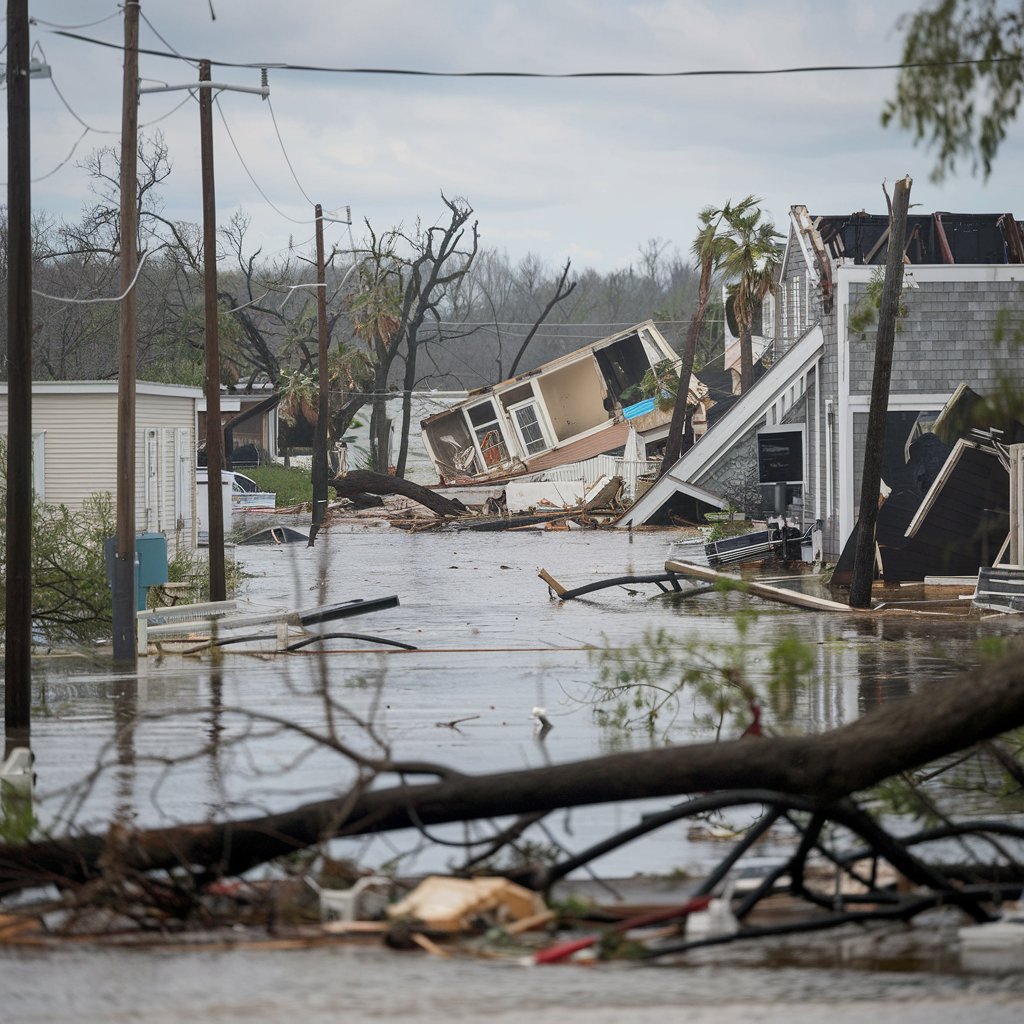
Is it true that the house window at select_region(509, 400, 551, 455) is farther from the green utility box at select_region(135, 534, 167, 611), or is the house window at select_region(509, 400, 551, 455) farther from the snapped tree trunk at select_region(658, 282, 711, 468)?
the green utility box at select_region(135, 534, 167, 611)

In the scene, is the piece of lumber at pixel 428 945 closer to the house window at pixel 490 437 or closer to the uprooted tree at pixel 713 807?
the uprooted tree at pixel 713 807

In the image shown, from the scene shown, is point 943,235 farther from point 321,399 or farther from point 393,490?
point 393,490

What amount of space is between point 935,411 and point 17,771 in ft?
65.9

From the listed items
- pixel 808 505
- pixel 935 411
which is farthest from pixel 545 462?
pixel 935 411

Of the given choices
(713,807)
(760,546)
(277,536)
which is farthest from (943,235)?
(713,807)

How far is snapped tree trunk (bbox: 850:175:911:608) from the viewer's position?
65.2 ft

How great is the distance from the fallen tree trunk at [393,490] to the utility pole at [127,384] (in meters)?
30.4

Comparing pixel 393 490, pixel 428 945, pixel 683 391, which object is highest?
pixel 683 391

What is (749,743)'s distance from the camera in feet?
22.2

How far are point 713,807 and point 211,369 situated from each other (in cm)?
1592

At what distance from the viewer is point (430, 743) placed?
1126 centimetres

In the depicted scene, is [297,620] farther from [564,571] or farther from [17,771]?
[564,571]

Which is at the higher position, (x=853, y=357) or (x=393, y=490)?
(x=853, y=357)

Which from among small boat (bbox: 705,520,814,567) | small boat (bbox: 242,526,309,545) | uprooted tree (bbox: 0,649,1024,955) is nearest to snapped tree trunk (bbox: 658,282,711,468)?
small boat (bbox: 242,526,309,545)
